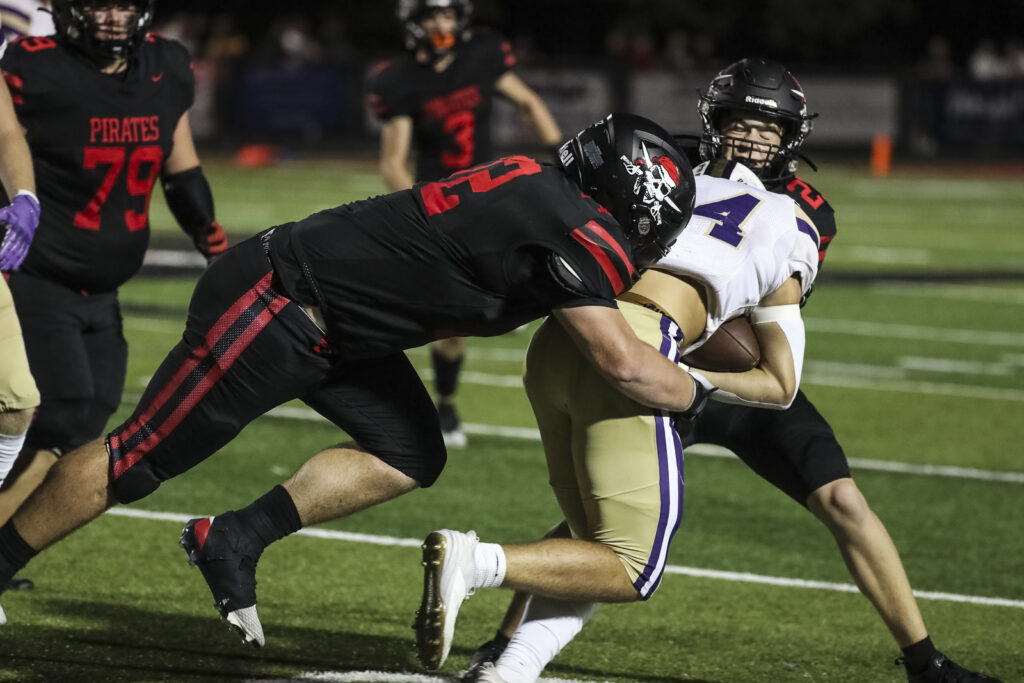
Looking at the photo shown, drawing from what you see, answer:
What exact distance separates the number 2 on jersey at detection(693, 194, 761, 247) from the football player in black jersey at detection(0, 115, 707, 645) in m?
0.25

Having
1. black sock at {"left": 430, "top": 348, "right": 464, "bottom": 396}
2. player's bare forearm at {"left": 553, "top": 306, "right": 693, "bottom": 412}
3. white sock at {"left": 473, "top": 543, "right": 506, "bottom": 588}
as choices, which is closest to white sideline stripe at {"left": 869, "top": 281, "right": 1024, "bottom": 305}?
black sock at {"left": 430, "top": 348, "right": 464, "bottom": 396}

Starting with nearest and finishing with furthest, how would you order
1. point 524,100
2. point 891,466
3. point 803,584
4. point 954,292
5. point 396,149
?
1. point 803,584
2. point 891,466
3. point 396,149
4. point 524,100
5. point 954,292

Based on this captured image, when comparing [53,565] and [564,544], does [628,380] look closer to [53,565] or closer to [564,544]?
[564,544]

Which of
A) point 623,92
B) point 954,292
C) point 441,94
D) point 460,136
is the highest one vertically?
point 441,94

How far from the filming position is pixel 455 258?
3822 millimetres

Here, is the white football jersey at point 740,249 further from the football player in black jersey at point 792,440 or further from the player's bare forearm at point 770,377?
the football player in black jersey at point 792,440

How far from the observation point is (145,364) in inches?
372

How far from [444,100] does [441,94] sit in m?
0.03

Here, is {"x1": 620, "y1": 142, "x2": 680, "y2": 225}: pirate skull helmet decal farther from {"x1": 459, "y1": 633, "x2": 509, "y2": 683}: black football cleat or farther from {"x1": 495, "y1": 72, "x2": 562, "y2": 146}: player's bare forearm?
{"x1": 495, "y1": 72, "x2": 562, "y2": 146}: player's bare forearm

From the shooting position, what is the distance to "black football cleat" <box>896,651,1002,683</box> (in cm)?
427

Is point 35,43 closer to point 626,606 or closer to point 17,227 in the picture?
point 17,227

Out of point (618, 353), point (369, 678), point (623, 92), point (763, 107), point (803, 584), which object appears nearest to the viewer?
point (618, 353)

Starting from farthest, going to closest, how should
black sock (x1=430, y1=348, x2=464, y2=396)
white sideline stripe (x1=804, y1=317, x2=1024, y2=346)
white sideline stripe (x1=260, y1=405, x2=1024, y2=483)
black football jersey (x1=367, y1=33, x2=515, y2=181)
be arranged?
1. white sideline stripe (x1=804, y1=317, x2=1024, y2=346)
2. black football jersey (x1=367, y1=33, x2=515, y2=181)
3. black sock (x1=430, y1=348, x2=464, y2=396)
4. white sideline stripe (x1=260, y1=405, x2=1024, y2=483)

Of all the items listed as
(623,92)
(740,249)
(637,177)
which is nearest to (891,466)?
(740,249)
